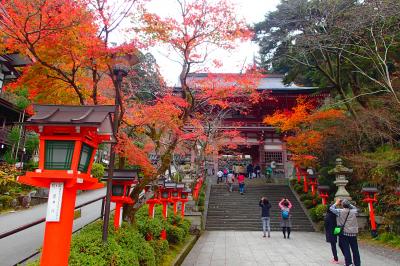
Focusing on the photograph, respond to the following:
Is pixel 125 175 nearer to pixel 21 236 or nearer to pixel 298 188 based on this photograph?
pixel 21 236

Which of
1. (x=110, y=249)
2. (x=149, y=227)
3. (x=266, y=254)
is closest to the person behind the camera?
(x=110, y=249)

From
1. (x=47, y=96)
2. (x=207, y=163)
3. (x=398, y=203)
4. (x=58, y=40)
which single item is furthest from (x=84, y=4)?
(x=207, y=163)

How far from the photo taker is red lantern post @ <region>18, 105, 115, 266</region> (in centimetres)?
408

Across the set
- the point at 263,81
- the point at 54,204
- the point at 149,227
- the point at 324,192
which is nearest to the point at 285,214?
the point at 324,192

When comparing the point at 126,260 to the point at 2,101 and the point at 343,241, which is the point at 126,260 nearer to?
the point at 343,241

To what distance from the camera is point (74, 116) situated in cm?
429

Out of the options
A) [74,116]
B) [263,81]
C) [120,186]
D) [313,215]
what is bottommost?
[313,215]

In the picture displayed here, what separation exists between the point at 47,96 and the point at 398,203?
12835 millimetres

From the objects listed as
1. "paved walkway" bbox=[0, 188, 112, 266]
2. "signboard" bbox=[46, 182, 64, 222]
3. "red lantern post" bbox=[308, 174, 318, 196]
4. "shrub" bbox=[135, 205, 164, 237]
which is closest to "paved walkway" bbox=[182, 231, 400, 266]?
"shrub" bbox=[135, 205, 164, 237]

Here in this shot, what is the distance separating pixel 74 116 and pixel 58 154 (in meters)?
0.56

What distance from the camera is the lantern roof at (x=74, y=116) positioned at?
409cm

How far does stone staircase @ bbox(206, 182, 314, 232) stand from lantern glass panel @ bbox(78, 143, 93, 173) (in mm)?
13951

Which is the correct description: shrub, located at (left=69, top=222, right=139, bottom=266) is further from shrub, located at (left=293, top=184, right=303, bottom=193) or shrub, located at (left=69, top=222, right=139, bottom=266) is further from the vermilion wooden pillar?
shrub, located at (left=293, top=184, right=303, bottom=193)

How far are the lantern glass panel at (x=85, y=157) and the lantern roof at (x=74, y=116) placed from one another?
302mm
